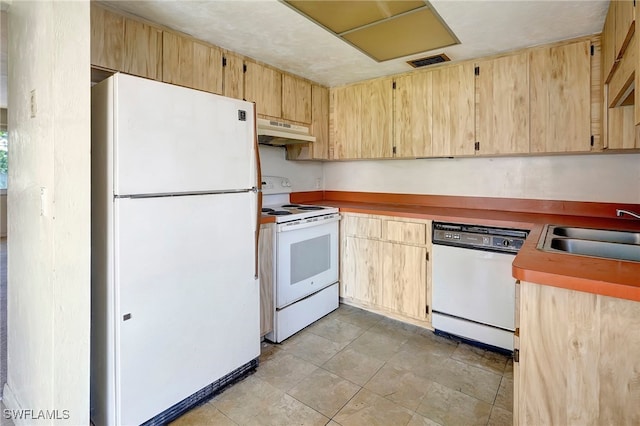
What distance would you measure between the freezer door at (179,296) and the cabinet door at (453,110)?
1.74m

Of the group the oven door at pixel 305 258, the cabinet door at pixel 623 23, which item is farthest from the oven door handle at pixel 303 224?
the cabinet door at pixel 623 23

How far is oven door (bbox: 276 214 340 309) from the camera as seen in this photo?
8.29 ft

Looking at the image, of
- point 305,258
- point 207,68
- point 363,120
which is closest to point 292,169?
point 363,120

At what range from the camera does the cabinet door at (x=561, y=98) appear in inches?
88.8

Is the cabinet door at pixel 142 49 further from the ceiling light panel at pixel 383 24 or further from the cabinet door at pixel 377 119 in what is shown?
the cabinet door at pixel 377 119

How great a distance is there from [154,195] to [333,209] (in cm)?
172

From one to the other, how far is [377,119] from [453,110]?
0.70 metres

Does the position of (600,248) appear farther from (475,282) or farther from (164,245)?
(164,245)

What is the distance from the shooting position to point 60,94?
4.23 ft

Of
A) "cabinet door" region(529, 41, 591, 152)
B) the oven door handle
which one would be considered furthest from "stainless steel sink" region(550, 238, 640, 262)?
the oven door handle

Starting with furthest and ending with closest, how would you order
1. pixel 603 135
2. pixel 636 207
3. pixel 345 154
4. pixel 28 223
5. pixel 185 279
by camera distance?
pixel 345 154 → pixel 636 207 → pixel 603 135 → pixel 185 279 → pixel 28 223

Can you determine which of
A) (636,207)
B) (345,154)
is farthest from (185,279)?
(636,207)

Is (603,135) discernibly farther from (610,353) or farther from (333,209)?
(333,209)

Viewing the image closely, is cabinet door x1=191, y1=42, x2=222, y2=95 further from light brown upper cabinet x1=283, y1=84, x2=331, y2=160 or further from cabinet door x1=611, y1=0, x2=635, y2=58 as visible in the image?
cabinet door x1=611, y1=0, x2=635, y2=58
